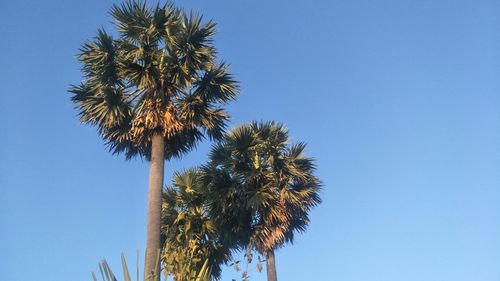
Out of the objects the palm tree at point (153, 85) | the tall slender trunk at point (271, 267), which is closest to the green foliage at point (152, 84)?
the palm tree at point (153, 85)

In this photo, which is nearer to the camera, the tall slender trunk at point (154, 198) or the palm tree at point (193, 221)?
the tall slender trunk at point (154, 198)

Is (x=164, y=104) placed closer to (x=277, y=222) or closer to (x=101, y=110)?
(x=101, y=110)

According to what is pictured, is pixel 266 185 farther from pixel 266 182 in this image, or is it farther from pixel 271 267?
pixel 271 267

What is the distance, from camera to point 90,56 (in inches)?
624

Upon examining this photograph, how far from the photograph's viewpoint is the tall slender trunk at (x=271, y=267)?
18.9 metres

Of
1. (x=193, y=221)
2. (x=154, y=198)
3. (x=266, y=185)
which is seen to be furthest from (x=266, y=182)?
(x=154, y=198)

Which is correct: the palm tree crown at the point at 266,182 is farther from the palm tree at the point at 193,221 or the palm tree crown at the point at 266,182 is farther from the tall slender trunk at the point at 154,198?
the tall slender trunk at the point at 154,198

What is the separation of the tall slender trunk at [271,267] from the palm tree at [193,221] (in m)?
1.40

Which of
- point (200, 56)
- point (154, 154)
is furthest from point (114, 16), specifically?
point (154, 154)

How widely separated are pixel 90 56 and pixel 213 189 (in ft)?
17.5

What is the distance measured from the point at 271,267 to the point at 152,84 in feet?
22.8

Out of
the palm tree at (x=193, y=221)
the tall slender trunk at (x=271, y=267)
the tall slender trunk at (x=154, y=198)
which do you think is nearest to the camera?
the tall slender trunk at (x=154, y=198)

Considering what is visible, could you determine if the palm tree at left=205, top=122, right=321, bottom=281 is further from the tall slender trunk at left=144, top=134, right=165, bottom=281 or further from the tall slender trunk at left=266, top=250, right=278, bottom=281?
the tall slender trunk at left=144, top=134, right=165, bottom=281

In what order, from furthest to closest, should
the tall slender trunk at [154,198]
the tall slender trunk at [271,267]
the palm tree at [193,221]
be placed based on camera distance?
the tall slender trunk at [271,267], the palm tree at [193,221], the tall slender trunk at [154,198]
